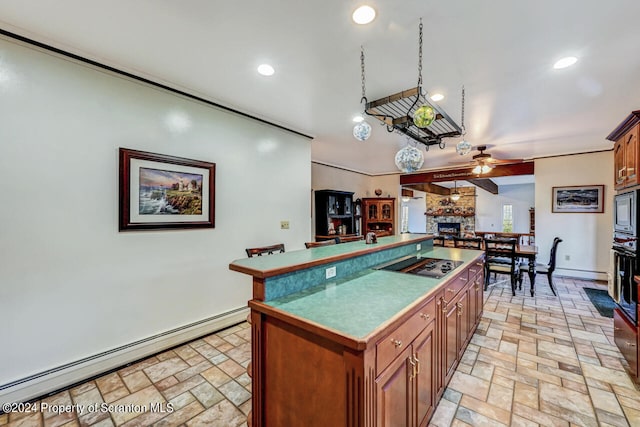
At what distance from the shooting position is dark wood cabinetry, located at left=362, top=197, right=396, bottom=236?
24.3 feet

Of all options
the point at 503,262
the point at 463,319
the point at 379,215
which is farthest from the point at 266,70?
the point at 379,215

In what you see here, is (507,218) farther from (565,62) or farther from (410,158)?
(410,158)

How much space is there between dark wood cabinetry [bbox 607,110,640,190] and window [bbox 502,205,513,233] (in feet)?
32.9

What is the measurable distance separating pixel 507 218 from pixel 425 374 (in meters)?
12.4

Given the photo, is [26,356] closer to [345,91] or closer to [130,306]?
[130,306]

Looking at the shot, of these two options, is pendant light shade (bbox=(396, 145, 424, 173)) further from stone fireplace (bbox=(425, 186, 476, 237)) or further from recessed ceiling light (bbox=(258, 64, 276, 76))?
stone fireplace (bbox=(425, 186, 476, 237))

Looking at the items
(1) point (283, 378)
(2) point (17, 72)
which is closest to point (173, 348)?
(1) point (283, 378)

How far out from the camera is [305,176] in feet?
13.6

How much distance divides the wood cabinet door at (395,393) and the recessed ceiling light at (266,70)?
7.70 feet

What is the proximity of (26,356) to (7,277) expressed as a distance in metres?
0.59

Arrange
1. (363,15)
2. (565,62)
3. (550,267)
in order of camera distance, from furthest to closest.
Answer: (550,267), (565,62), (363,15)

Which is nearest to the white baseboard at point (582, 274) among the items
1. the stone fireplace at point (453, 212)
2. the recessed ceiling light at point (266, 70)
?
the stone fireplace at point (453, 212)

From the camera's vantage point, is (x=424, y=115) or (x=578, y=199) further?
(x=578, y=199)

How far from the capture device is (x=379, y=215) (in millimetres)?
7477
